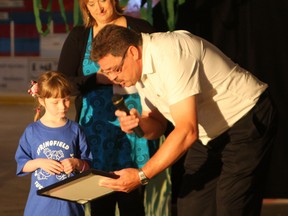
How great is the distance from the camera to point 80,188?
3.01 metres

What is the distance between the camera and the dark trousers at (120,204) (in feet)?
12.7

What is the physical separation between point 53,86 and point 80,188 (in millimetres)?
683

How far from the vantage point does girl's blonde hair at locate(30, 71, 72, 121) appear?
3.53 meters

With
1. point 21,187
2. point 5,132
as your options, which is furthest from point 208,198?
point 5,132

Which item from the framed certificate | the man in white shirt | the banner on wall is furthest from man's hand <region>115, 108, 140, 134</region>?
the banner on wall

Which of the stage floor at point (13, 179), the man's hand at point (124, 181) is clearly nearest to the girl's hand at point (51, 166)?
the man's hand at point (124, 181)

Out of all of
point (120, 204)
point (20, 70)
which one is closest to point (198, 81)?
point (120, 204)

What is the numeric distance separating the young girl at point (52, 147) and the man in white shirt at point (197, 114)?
0.38m

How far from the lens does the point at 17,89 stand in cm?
1553

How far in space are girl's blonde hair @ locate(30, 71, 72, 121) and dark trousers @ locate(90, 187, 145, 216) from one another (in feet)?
2.09

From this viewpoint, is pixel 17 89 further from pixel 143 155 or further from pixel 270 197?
pixel 143 155

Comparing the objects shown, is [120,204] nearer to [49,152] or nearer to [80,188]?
[49,152]

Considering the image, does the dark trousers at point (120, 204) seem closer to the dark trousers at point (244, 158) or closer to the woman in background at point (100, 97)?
the woman in background at point (100, 97)

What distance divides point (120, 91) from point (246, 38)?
1364 mm
